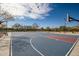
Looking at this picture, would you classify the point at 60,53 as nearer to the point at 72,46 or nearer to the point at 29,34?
the point at 72,46

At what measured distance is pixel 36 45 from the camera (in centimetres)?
279

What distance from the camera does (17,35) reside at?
9.09 ft

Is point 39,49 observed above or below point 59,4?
below

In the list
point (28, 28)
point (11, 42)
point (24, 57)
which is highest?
point (28, 28)

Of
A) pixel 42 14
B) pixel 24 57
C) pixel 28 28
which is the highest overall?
pixel 42 14

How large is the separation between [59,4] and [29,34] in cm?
53

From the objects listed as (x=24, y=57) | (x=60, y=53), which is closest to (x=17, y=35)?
(x=24, y=57)

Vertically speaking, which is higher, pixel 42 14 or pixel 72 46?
pixel 42 14

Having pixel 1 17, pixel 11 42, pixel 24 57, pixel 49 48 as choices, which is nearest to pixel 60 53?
pixel 49 48

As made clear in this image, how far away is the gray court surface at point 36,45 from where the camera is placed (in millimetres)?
2742

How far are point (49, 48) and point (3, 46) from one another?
57 centimetres

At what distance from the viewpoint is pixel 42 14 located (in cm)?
276

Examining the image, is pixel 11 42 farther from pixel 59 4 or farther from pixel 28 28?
pixel 59 4

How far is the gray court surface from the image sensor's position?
2.74m
